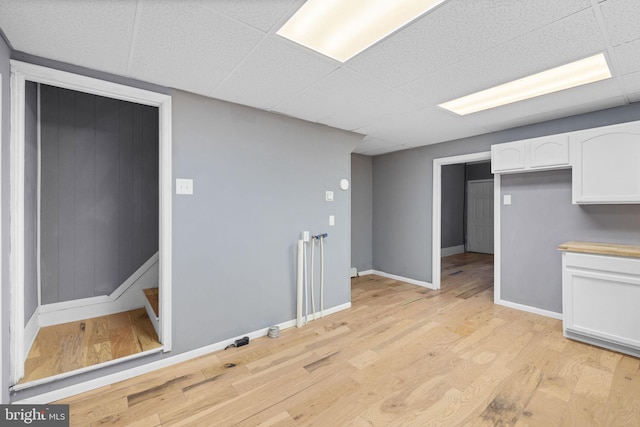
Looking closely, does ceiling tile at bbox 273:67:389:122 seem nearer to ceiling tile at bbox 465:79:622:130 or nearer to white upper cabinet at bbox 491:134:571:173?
ceiling tile at bbox 465:79:622:130

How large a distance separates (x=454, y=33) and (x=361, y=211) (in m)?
3.69

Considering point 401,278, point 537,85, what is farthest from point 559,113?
point 401,278

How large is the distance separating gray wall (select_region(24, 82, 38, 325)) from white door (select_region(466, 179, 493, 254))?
8442 millimetres

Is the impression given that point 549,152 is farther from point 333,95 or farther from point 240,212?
point 240,212

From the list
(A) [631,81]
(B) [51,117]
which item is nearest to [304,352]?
(B) [51,117]

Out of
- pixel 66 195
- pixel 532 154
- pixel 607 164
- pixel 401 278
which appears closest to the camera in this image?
pixel 607 164

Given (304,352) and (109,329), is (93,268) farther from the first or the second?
(304,352)

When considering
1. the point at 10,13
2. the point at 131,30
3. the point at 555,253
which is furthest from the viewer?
the point at 555,253

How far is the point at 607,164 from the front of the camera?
8.41 ft

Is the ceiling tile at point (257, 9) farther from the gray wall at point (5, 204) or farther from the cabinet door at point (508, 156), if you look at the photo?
the cabinet door at point (508, 156)

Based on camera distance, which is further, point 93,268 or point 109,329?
point 93,268

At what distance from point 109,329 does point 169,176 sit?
160 cm

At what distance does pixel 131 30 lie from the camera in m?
1.50

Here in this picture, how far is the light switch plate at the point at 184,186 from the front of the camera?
2273mm
